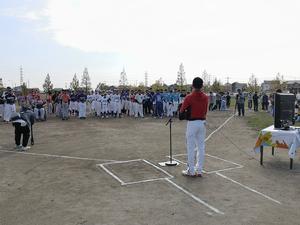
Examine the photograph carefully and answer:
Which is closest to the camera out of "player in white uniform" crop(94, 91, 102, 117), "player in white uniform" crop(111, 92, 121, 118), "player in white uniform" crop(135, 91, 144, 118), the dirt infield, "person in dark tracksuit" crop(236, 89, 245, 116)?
the dirt infield

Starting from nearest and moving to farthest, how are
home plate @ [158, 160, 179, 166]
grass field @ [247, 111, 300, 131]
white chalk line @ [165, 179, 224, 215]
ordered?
1. white chalk line @ [165, 179, 224, 215]
2. home plate @ [158, 160, 179, 166]
3. grass field @ [247, 111, 300, 131]

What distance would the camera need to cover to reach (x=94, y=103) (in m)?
25.5

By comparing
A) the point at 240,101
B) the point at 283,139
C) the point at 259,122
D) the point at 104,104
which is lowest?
the point at 259,122

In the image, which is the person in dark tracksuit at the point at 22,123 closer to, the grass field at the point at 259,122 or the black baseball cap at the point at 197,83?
the black baseball cap at the point at 197,83

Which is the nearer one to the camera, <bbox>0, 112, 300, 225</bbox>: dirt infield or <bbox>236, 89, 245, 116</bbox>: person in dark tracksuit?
<bbox>0, 112, 300, 225</bbox>: dirt infield

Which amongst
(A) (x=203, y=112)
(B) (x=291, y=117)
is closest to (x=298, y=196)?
(A) (x=203, y=112)

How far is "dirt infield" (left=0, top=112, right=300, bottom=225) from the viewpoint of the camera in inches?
236

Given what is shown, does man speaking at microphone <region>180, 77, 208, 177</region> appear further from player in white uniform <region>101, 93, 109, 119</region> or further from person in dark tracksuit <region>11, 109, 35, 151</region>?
player in white uniform <region>101, 93, 109, 119</region>

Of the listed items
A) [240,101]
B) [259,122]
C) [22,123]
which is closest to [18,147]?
[22,123]

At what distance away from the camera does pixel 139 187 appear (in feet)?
25.2

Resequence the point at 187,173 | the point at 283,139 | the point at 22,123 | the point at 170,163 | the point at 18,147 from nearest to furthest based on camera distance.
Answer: the point at 187,173 < the point at 283,139 < the point at 170,163 < the point at 22,123 < the point at 18,147

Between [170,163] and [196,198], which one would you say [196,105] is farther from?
[196,198]

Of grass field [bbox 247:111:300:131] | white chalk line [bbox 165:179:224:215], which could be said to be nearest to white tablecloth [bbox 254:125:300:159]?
white chalk line [bbox 165:179:224:215]

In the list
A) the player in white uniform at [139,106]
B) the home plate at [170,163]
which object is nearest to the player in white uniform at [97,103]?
the player in white uniform at [139,106]
